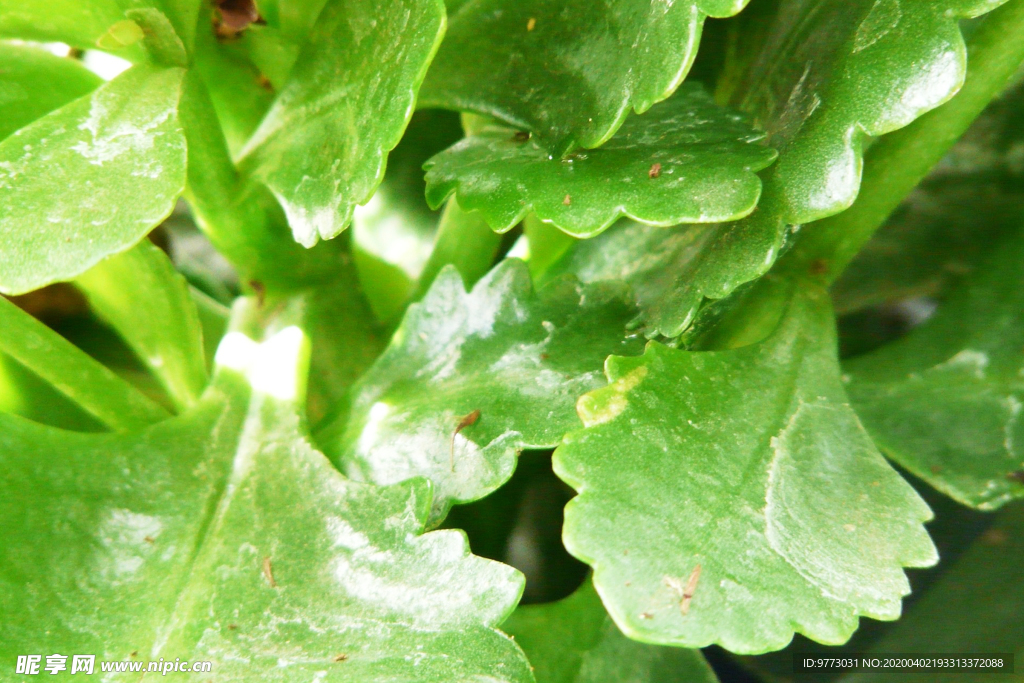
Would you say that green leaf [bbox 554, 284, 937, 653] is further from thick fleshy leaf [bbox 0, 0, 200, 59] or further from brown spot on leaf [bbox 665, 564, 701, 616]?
thick fleshy leaf [bbox 0, 0, 200, 59]

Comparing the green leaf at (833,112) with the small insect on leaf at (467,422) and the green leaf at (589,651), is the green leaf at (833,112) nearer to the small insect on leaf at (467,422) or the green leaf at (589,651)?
the small insect on leaf at (467,422)

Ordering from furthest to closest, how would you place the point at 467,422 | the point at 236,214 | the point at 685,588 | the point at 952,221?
the point at 952,221, the point at 236,214, the point at 467,422, the point at 685,588

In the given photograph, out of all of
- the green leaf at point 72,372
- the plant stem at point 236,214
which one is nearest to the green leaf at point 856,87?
the plant stem at point 236,214

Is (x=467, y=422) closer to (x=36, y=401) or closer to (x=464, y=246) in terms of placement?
(x=464, y=246)

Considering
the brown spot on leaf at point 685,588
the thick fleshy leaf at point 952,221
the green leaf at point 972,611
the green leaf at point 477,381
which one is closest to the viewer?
the brown spot on leaf at point 685,588

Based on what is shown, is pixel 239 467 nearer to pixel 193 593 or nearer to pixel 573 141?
pixel 193 593

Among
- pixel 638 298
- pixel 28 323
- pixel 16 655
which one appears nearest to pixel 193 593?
pixel 16 655

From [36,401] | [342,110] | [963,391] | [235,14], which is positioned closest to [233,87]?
[235,14]
